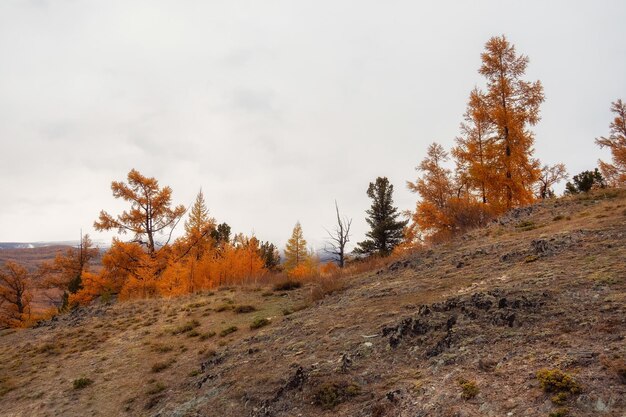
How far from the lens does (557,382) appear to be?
12.7 ft

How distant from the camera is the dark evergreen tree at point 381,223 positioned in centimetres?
3456

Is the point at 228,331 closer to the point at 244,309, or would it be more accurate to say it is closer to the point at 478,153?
the point at 244,309

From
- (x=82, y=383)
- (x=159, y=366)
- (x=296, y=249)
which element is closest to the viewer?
(x=82, y=383)

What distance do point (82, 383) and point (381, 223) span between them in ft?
91.6

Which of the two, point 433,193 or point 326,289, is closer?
point 326,289

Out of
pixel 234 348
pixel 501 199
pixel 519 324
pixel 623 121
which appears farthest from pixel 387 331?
pixel 623 121

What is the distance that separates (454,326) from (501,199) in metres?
18.6

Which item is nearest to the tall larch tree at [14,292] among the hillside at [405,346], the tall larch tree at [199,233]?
the tall larch tree at [199,233]

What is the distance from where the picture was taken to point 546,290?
20.9ft

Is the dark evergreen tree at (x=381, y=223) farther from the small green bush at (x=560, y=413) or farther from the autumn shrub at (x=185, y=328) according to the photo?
the small green bush at (x=560, y=413)

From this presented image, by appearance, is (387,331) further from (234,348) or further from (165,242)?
(165,242)

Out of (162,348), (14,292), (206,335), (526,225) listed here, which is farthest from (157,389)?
(14,292)

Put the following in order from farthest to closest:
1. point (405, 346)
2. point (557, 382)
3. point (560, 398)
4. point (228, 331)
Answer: point (228, 331) < point (405, 346) < point (557, 382) < point (560, 398)

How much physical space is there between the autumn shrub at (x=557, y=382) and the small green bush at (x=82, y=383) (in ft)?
34.7
